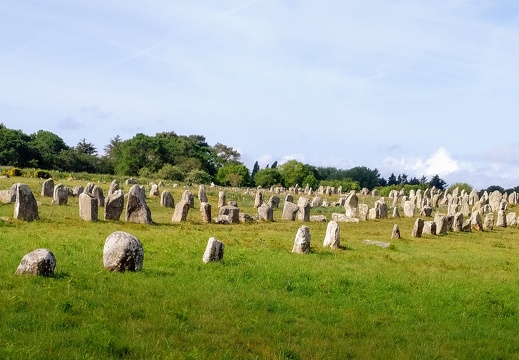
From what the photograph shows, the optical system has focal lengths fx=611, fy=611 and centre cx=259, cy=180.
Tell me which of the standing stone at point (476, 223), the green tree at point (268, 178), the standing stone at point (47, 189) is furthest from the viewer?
the green tree at point (268, 178)

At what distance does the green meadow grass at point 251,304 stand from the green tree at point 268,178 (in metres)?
82.8

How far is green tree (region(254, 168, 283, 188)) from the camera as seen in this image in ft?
348

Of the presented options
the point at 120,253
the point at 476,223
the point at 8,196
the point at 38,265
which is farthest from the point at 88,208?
the point at 476,223

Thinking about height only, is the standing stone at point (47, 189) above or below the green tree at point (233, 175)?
below

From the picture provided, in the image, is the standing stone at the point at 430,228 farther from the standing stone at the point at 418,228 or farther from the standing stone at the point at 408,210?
the standing stone at the point at 408,210

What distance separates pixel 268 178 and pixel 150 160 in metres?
22.7

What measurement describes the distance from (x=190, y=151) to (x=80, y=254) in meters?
88.0

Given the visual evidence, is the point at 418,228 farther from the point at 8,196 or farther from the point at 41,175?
the point at 41,175

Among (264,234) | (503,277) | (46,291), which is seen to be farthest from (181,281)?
(264,234)

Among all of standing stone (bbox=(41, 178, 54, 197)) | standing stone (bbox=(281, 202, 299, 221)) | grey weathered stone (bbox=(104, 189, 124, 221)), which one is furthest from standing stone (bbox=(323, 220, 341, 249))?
standing stone (bbox=(41, 178, 54, 197))

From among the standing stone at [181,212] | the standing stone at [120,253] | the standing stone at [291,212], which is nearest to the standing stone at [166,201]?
the standing stone at [291,212]

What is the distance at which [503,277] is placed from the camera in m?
19.3

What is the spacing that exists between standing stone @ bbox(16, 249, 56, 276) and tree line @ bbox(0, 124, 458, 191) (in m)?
68.0

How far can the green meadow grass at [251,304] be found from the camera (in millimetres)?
9570
